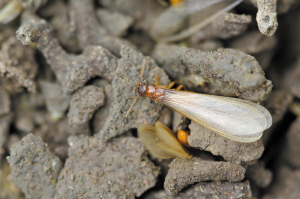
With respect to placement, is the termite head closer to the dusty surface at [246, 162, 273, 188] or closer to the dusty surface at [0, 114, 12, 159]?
the dusty surface at [246, 162, 273, 188]

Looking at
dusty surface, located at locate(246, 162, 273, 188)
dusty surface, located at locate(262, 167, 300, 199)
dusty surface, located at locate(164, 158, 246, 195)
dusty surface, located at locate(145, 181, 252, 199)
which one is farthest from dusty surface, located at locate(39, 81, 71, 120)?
dusty surface, located at locate(262, 167, 300, 199)

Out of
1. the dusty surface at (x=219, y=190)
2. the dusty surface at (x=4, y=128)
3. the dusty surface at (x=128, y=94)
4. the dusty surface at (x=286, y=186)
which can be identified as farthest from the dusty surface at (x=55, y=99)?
the dusty surface at (x=286, y=186)

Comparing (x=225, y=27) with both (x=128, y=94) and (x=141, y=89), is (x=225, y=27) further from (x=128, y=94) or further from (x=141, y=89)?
(x=128, y=94)

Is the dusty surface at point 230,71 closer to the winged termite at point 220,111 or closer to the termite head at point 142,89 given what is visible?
the winged termite at point 220,111

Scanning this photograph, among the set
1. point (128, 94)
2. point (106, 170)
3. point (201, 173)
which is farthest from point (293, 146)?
point (106, 170)

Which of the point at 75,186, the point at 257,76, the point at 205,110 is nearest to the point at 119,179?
the point at 75,186

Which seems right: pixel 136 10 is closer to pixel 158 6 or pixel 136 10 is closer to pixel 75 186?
pixel 158 6
